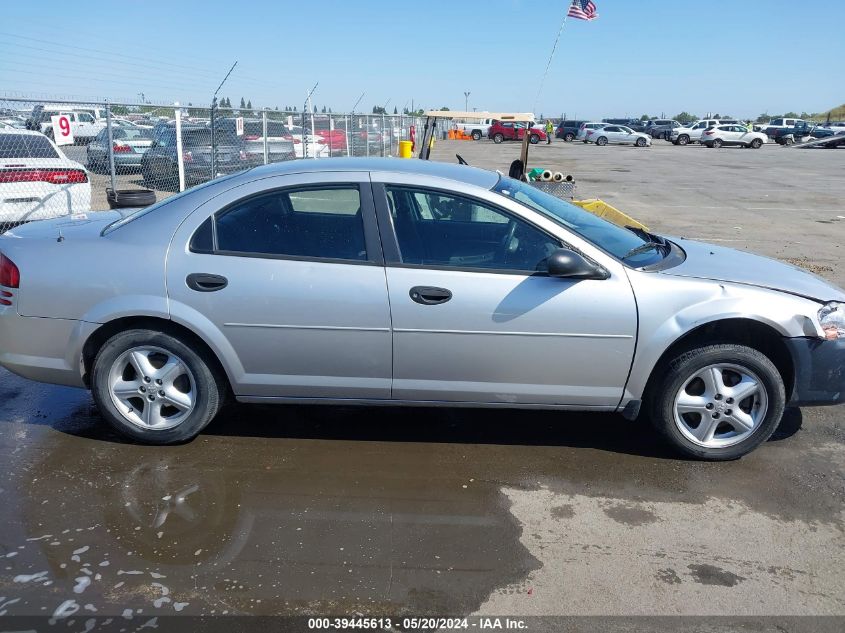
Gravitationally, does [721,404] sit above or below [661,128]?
below

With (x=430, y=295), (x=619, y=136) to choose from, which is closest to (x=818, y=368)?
(x=430, y=295)

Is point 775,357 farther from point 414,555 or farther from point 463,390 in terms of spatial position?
point 414,555

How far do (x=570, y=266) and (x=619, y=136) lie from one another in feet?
171

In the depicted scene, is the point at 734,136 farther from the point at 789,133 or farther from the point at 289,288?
the point at 289,288

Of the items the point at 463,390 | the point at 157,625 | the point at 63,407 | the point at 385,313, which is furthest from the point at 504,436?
the point at 63,407

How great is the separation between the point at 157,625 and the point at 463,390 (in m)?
1.91

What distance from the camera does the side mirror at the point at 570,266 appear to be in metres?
3.72

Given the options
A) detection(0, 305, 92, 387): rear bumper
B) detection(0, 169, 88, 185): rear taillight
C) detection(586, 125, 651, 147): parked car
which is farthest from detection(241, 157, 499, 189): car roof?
detection(586, 125, 651, 147): parked car

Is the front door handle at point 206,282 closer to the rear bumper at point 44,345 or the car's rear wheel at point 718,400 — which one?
the rear bumper at point 44,345

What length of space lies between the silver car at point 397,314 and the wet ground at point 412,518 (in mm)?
326

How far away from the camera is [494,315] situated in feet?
12.4

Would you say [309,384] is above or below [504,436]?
above

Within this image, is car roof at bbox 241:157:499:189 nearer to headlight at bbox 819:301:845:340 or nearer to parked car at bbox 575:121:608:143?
headlight at bbox 819:301:845:340

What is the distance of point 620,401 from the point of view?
3.96 meters
